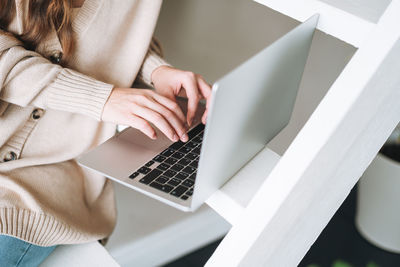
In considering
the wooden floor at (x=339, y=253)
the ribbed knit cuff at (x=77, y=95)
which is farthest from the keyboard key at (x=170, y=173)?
the wooden floor at (x=339, y=253)

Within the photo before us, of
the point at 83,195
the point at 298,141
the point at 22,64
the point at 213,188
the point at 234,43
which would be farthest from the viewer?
the point at 234,43

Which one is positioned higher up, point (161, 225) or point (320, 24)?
point (320, 24)

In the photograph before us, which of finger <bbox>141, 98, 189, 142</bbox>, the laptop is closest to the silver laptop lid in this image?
the laptop

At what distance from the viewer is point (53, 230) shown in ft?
2.38

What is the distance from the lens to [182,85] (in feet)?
2.56

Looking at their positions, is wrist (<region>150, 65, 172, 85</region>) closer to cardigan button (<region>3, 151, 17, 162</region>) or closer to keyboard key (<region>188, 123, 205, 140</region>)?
keyboard key (<region>188, 123, 205, 140</region>)

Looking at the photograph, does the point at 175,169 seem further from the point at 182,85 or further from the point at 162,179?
the point at 182,85

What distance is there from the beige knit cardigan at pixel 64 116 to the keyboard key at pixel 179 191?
0.18 meters

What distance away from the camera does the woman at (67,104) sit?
2.26ft

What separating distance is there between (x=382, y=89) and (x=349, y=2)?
17 cm

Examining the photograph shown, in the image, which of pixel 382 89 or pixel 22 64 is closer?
pixel 382 89

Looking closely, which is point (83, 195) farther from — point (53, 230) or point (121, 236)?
point (121, 236)

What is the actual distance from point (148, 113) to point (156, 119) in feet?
0.06

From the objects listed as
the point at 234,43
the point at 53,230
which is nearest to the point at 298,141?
the point at 53,230
